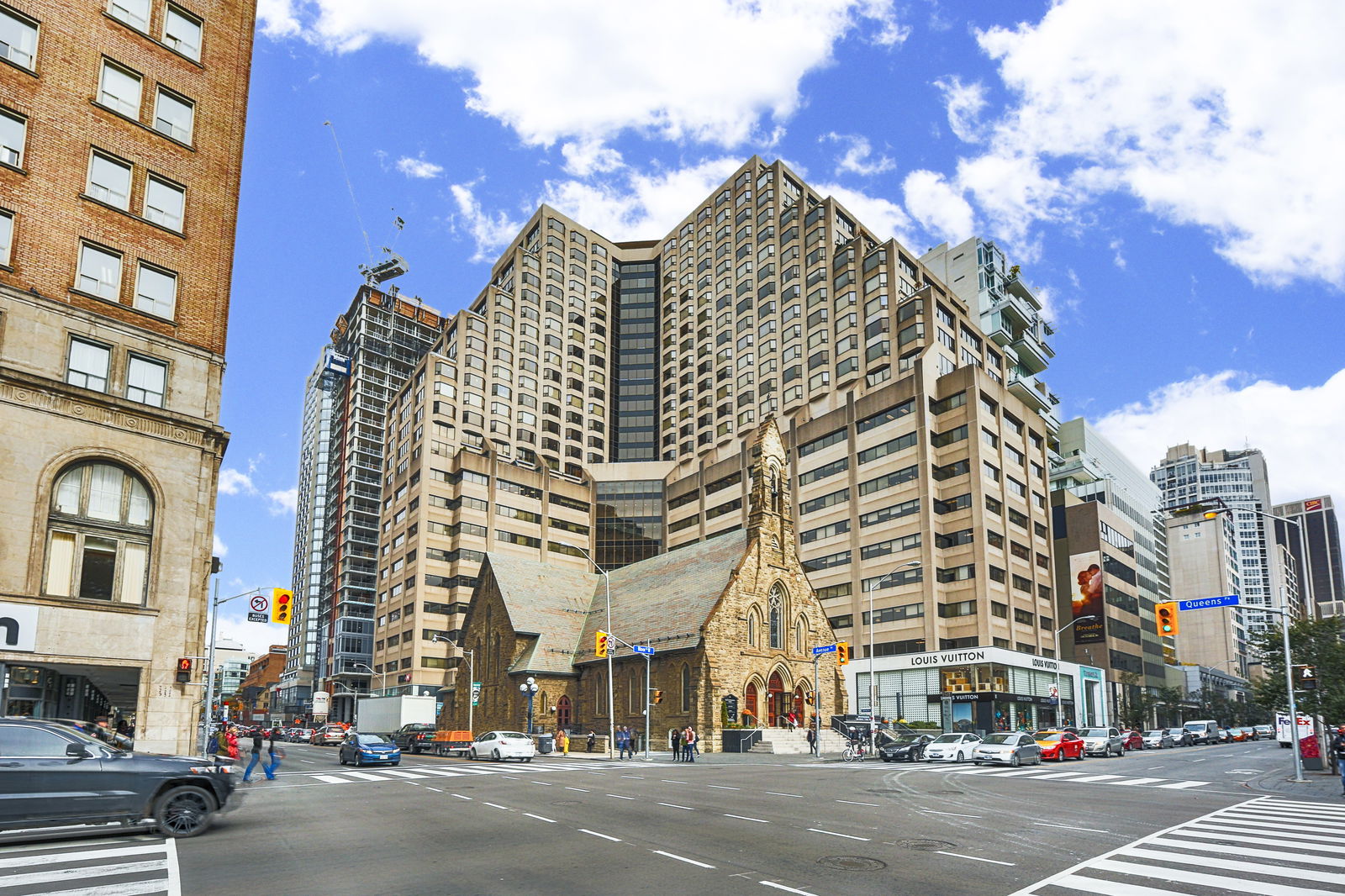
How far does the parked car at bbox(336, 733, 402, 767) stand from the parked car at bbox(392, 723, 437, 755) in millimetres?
11442

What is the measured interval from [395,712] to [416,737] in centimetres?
739

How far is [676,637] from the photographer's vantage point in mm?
51531

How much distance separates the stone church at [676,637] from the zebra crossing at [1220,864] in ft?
112

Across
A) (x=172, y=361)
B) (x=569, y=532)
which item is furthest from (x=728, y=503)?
(x=172, y=361)

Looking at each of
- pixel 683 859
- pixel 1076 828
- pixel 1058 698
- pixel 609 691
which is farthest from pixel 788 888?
pixel 1058 698

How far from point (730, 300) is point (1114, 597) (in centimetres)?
5484

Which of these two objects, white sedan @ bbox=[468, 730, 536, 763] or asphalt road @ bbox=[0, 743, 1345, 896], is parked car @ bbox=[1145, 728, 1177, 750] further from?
white sedan @ bbox=[468, 730, 536, 763]

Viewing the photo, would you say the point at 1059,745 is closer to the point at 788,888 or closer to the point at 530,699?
the point at 530,699

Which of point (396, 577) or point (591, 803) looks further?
point (396, 577)

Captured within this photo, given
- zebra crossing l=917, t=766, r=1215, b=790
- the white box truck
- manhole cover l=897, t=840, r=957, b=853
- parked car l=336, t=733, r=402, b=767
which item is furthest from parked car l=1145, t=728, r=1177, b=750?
manhole cover l=897, t=840, r=957, b=853

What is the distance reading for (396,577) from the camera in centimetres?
10875

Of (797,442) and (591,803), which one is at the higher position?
(797,442)

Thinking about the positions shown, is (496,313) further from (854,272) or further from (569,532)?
(854,272)

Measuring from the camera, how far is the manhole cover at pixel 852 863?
1208 cm
